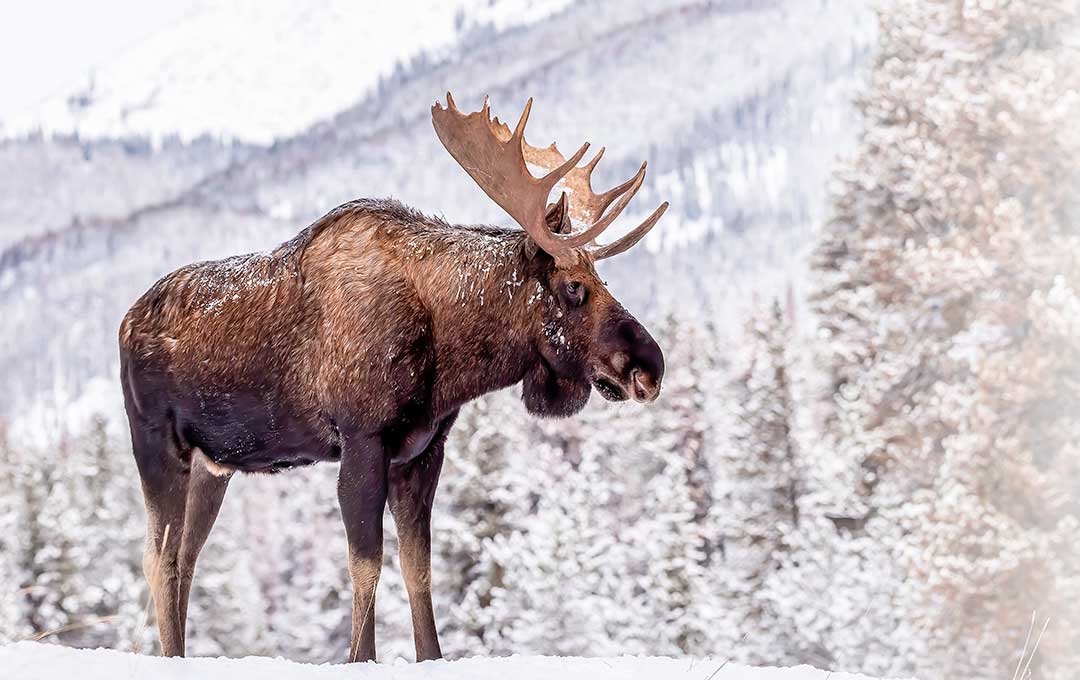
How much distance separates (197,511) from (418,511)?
1.36 meters

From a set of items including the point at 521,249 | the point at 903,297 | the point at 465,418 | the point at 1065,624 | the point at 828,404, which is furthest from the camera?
the point at 465,418

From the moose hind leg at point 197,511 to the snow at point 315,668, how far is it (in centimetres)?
176

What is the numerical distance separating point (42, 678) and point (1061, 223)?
1812 cm

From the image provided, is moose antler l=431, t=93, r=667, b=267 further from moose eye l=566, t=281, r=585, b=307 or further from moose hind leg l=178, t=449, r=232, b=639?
moose hind leg l=178, t=449, r=232, b=639

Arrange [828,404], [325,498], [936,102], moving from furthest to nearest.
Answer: [325,498] → [828,404] → [936,102]

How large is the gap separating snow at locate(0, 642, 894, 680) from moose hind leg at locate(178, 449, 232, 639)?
5.78ft

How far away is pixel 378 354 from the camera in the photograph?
6.07m

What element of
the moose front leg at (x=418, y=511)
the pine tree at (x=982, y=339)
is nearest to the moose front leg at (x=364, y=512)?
the moose front leg at (x=418, y=511)

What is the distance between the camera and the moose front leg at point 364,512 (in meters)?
5.91

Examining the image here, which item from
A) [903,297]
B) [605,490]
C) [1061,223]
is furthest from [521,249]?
[605,490]

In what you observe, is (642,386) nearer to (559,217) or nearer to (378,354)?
(559,217)

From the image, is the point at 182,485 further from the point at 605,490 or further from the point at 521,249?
the point at 605,490

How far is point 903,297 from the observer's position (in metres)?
23.4

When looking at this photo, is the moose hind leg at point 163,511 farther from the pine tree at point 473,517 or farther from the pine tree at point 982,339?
the pine tree at point 473,517
